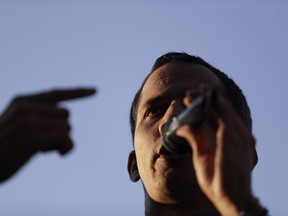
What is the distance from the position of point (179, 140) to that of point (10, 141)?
1.14 meters

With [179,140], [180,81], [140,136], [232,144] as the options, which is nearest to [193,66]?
[180,81]

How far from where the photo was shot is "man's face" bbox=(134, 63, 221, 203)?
4.02 metres

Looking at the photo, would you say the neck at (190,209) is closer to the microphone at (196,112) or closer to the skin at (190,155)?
the skin at (190,155)

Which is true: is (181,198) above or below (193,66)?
below

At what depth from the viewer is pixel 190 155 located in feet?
13.0

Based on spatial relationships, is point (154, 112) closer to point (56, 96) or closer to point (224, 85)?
point (224, 85)

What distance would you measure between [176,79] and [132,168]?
1083 millimetres

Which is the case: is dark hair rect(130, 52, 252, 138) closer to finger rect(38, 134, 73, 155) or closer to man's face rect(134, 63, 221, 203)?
man's face rect(134, 63, 221, 203)

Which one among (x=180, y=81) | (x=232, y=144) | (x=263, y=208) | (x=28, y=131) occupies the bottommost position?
(x=263, y=208)

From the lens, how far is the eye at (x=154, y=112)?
14.5ft

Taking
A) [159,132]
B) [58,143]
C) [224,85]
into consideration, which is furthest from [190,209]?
[58,143]

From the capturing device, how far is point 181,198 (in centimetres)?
416

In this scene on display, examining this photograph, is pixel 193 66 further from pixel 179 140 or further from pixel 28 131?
pixel 28 131

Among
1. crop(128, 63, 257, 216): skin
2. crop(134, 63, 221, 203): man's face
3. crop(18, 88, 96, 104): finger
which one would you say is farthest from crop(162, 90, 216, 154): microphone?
crop(134, 63, 221, 203): man's face
